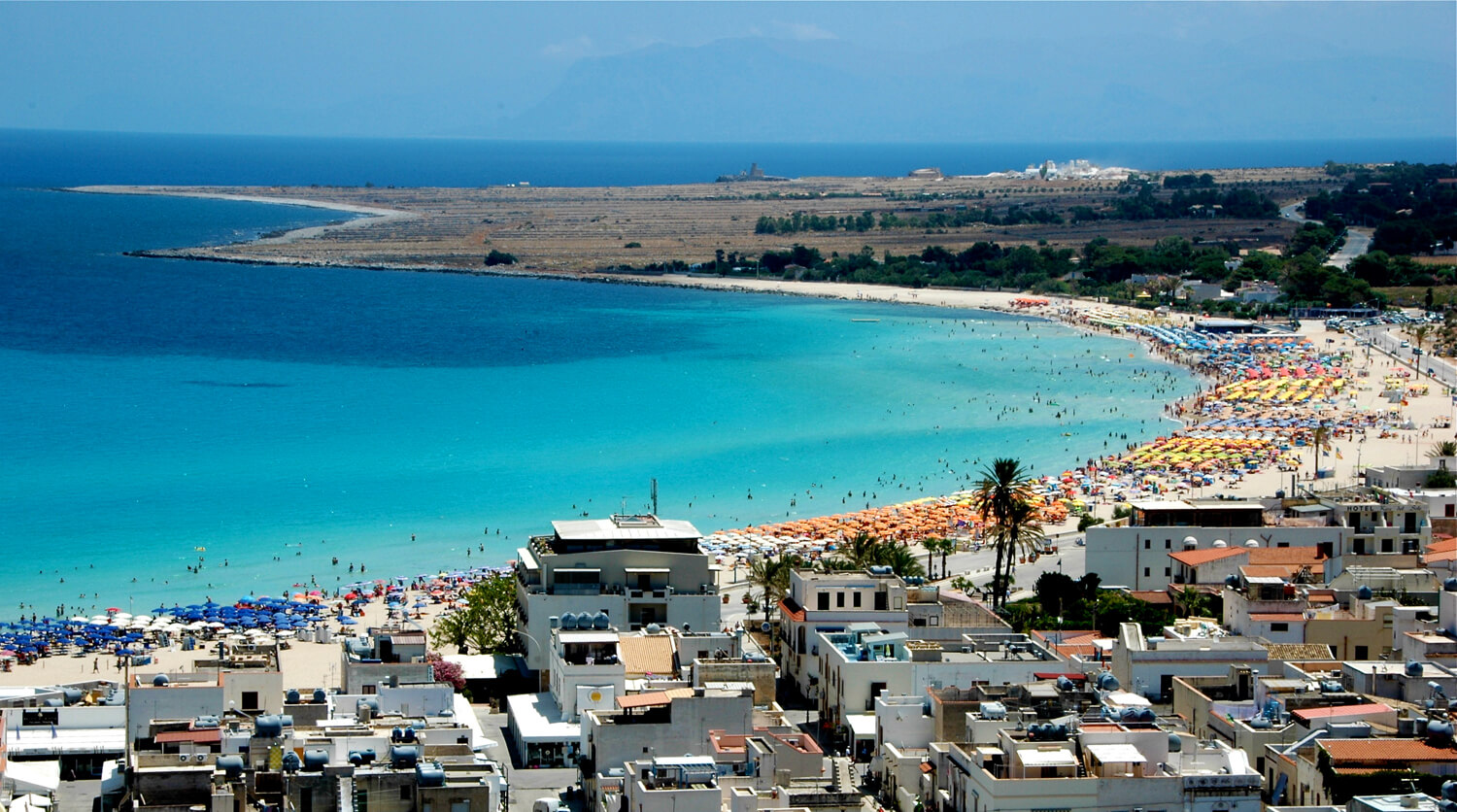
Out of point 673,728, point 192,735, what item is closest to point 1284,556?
point 673,728

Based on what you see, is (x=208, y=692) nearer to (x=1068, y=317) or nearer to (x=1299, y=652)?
(x=1299, y=652)

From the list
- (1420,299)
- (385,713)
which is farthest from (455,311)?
(385,713)

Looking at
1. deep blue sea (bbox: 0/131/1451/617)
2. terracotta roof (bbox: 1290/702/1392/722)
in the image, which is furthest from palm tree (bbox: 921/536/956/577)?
terracotta roof (bbox: 1290/702/1392/722)

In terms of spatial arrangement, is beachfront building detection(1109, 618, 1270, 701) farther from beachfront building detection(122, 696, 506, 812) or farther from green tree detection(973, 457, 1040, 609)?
green tree detection(973, 457, 1040, 609)

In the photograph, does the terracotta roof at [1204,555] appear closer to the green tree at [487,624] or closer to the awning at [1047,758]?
the green tree at [487,624]

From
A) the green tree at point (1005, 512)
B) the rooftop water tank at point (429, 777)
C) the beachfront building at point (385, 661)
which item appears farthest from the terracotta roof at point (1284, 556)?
the rooftop water tank at point (429, 777)

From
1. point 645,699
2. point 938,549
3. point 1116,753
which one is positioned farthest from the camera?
point 938,549

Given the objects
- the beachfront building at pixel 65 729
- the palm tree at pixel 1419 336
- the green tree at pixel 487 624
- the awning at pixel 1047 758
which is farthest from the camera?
the palm tree at pixel 1419 336
